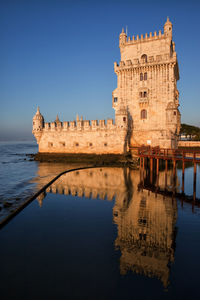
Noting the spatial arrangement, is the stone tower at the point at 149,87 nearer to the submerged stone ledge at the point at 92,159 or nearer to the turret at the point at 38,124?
the submerged stone ledge at the point at 92,159

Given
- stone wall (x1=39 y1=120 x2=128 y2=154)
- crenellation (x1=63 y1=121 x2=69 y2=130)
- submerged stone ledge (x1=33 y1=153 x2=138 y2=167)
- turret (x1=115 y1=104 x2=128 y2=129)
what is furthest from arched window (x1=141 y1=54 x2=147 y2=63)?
crenellation (x1=63 y1=121 x2=69 y2=130)

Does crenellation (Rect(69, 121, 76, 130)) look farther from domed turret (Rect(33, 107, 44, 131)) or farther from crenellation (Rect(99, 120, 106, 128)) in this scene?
domed turret (Rect(33, 107, 44, 131))

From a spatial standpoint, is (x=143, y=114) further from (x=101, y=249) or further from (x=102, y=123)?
(x=101, y=249)

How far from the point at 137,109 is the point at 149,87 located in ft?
11.6

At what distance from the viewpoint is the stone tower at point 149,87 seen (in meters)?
27.7

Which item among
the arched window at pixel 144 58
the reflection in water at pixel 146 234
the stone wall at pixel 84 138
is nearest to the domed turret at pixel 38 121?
the stone wall at pixel 84 138

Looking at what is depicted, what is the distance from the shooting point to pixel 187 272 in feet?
19.2

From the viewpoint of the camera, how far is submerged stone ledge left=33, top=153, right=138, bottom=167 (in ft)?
87.6

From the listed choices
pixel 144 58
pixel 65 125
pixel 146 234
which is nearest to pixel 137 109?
pixel 144 58

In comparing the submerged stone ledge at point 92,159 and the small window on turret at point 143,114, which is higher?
the small window on turret at point 143,114

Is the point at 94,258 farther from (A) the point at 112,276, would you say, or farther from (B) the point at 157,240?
(B) the point at 157,240

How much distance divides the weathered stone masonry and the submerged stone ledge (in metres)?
1.04

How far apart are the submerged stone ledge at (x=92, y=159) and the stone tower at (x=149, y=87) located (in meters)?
4.26

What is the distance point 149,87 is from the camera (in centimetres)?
2878
